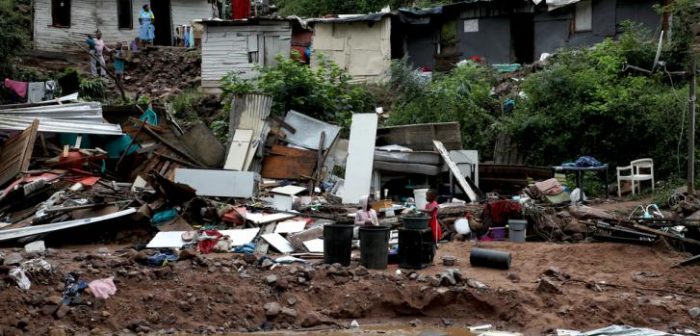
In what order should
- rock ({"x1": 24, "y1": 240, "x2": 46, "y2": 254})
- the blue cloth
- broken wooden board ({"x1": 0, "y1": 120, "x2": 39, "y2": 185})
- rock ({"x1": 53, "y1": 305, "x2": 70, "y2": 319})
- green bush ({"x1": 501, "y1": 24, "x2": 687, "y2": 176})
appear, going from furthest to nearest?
the blue cloth, green bush ({"x1": 501, "y1": 24, "x2": 687, "y2": 176}), broken wooden board ({"x1": 0, "y1": 120, "x2": 39, "y2": 185}), rock ({"x1": 24, "y1": 240, "x2": 46, "y2": 254}), rock ({"x1": 53, "y1": 305, "x2": 70, "y2": 319})

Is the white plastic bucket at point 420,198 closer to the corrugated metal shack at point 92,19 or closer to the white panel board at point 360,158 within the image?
the white panel board at point 360,158

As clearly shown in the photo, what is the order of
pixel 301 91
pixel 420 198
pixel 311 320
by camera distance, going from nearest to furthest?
pixel 311 320 → pixel 420 198 → pixel 301 91

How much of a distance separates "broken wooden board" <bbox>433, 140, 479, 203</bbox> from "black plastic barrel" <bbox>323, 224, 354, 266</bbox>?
5.05m

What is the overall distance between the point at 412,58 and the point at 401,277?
1707cm

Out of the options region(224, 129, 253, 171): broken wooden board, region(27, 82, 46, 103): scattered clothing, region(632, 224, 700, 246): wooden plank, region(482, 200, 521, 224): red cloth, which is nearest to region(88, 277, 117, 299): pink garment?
region(482, 200, 521, 224): red cloth

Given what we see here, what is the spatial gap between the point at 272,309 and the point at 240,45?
661 inches

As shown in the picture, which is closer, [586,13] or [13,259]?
[13,259]

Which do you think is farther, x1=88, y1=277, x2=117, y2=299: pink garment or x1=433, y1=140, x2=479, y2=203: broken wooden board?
x1=433, y1=140, x2=479, y2=203: broken wooden board

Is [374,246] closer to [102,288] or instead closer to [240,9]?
[102,288]

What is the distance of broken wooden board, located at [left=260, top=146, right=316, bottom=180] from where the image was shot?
54.0 feet

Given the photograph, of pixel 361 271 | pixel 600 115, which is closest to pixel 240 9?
pixel 600 115

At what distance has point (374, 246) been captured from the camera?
35.6 ft

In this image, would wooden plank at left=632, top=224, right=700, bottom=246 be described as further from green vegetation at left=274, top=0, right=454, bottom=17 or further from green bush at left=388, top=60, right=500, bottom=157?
green vegetation at left=274, top=0, right=454, bottom=17

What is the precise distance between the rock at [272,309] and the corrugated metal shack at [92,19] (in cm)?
2069
